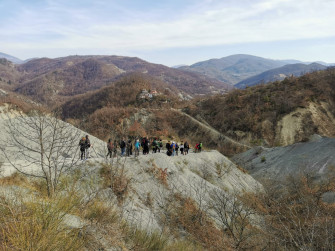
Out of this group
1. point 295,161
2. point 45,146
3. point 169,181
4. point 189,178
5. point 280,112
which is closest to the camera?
point 45,146

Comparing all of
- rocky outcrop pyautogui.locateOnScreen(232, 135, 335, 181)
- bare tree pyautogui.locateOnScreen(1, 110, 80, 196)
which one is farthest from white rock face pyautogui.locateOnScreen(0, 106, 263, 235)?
rocky outcrop pyautogui.locateOnScreen(232, 135, 335, 181)

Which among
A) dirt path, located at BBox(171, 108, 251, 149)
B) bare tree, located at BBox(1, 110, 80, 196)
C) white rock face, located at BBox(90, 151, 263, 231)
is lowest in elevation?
dirt path, located at BBox(171, 108, 251, 149)

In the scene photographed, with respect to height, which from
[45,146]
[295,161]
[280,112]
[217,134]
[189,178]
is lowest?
[217,134]

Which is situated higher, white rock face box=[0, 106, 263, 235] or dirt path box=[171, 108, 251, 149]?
white rock face box=[0, 106, 263, 235]

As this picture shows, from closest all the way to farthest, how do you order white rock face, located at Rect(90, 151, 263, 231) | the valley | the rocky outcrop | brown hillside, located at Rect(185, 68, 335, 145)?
the valley → white rock face, located at Rect(90, 151, 263, 231) → the rocky outcrop → brown hillside, located at Rect(185, 68, 335, 145)

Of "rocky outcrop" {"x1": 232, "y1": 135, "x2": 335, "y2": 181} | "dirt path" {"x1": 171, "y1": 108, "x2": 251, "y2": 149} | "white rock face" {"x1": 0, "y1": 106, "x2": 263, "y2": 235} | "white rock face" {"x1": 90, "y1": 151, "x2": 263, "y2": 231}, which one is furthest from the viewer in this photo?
"dirt path" {"x1": 171, "y1": 108, "x2": 251, "y2": 149}

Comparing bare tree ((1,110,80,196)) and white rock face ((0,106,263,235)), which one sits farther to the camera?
white rock face ((0,106,263,235))

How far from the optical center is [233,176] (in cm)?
1956

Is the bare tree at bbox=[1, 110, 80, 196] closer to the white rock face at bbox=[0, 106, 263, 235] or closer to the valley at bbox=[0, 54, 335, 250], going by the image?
the valley at bbox=[0, 54, 335, 250]

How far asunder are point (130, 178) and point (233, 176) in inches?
437

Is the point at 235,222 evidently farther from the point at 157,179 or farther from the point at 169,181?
the point at 157,179

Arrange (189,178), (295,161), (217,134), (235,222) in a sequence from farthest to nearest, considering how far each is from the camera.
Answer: (217,134) → (295,161) → (189,178) → (235,222)

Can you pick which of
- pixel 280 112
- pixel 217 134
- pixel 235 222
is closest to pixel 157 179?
pixel 235 222

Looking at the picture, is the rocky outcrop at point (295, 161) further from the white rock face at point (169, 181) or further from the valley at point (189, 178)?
A: the white rock face at point (169, 181)
